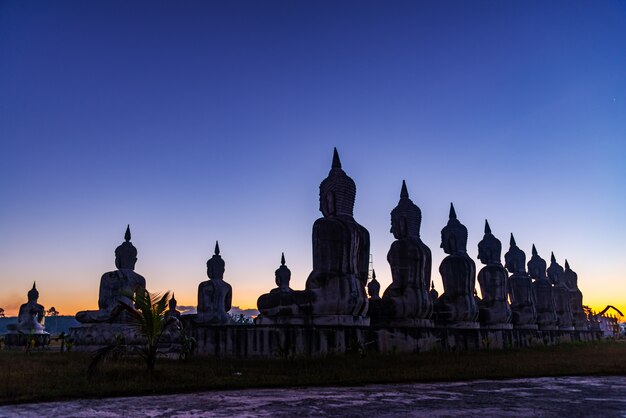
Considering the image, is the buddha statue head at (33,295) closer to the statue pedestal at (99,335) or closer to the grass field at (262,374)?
the statue pedestal at (99,335)

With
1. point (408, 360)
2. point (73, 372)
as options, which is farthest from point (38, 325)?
point (408, 360)

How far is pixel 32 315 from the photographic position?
94.9ft

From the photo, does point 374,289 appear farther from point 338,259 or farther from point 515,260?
point 338,259

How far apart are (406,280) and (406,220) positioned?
2194 millimetres

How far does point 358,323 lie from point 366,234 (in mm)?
2861

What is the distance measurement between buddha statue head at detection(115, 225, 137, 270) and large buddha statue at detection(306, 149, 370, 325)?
404 inches

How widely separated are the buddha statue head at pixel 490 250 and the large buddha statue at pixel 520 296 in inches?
109

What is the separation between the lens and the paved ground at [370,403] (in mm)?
6047

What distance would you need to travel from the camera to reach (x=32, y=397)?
722cm

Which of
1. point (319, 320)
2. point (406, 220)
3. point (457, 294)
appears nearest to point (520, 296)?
point (457, 294)

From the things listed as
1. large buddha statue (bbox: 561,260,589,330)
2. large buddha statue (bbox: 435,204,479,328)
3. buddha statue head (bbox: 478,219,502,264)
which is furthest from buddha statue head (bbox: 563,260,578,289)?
large buddha statue (bbox: 435,204,479,328)

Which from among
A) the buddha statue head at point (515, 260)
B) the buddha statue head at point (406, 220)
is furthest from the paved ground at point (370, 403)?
the buddha statue head at point (515, 260)

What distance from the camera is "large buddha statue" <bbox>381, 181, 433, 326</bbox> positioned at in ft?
54.9

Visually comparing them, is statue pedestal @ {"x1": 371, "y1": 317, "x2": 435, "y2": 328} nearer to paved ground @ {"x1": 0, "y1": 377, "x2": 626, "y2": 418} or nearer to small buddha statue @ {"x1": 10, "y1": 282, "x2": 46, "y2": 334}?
paved ground @ {"x1": 0, "y1": 377, "x2": 626, "y2": 418}
